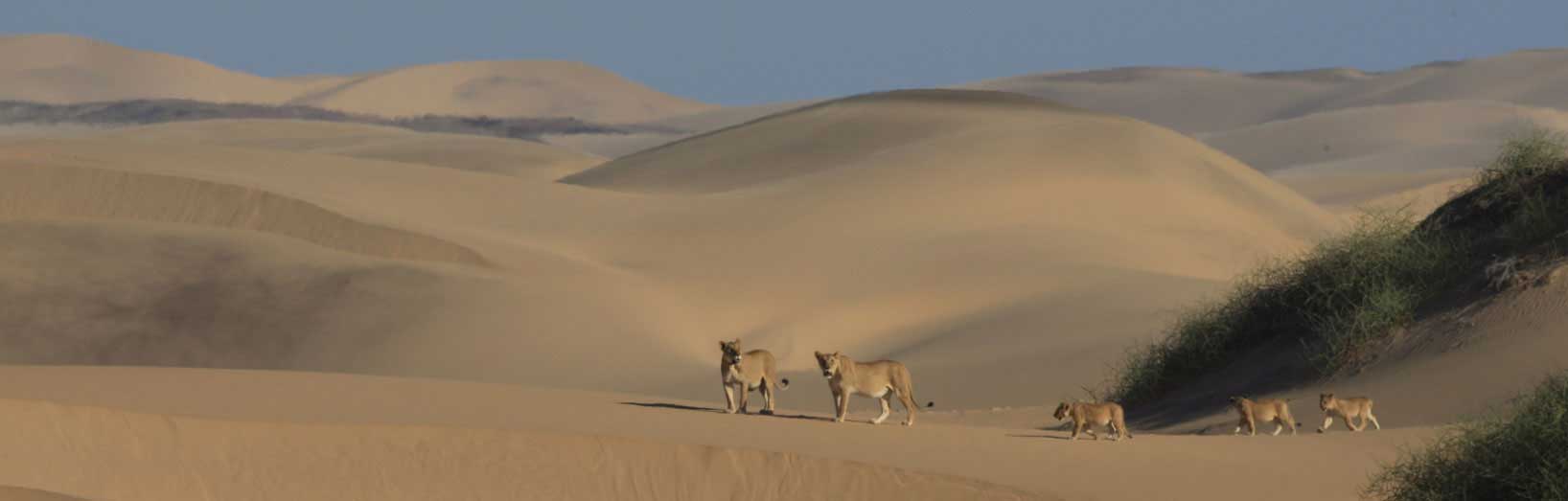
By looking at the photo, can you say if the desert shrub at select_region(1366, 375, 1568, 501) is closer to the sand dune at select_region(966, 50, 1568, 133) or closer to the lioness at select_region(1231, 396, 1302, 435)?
the lioness at select_region(1231, 396, 1302, 435)

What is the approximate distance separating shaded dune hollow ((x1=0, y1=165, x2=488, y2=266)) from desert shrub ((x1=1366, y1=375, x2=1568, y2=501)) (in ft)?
87.8

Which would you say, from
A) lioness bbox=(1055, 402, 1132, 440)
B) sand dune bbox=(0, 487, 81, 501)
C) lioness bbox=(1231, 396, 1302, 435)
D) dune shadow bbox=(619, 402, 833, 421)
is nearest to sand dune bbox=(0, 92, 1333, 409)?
lioness bbox=(1231, 396, 1302, 435)

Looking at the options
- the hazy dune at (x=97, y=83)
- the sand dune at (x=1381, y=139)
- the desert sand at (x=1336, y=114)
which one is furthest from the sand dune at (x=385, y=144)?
the hazy dune at (x=97, y=83)

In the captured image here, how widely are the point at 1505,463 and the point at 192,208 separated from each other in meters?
30.3

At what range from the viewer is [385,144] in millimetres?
95125

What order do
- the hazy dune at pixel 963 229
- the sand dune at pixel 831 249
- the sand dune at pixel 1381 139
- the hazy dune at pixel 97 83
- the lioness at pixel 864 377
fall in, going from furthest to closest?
the hazy dune at pixel 97 83, the sand dune at pixel 1381 139, the hazy dune at pixel 963 229, the sand dune at pixel 831 249, the lioness at pixel 864 377

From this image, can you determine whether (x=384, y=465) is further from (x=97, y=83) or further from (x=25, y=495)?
(x=97, y=83)

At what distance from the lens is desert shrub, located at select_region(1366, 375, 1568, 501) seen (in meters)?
11.9

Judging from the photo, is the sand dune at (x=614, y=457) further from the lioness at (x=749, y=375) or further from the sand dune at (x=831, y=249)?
the sand dune at (x=831, y=249)

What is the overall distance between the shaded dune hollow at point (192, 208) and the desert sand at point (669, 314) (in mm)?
58


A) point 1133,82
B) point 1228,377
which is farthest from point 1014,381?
point 1133,82

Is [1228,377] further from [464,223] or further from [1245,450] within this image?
[464,223]

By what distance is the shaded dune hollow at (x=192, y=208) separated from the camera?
126ft

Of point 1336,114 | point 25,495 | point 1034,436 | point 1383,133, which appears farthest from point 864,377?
point 1336,114
